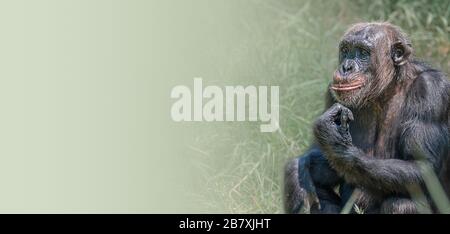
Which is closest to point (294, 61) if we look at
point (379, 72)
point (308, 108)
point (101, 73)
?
point (308, 108)

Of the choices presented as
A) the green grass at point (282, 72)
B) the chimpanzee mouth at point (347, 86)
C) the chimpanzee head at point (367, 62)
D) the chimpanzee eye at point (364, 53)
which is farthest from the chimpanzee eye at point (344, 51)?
the green grass at point (282, 72)

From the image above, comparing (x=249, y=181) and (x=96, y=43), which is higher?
(x=96, y=43)

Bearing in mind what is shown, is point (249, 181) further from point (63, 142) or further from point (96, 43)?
point (96, 43)

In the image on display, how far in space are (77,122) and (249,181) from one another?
6.52 feet

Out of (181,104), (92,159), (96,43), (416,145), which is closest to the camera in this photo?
(416,145)

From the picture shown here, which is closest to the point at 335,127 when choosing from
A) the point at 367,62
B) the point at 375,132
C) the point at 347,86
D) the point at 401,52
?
the point at 347,86

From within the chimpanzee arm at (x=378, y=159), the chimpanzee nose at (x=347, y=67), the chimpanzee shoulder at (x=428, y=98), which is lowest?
the chimpanzee arm at (x=378, y=159)

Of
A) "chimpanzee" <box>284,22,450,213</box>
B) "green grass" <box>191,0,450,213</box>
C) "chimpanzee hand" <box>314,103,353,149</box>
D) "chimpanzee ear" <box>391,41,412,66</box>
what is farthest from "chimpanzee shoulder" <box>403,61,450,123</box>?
"green grass" <box>191,0,450,213</box>

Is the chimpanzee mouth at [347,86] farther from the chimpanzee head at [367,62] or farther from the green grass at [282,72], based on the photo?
the green grass at [282,72]

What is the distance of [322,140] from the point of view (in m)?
7.25

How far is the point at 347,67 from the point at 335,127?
1.50 ft

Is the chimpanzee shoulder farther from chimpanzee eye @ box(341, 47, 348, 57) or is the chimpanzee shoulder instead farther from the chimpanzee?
chimpanzee eye @ box(341, 47, 348, 57)

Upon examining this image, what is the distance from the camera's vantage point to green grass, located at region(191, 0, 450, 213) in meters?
8.90

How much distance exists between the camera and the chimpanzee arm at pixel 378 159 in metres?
7.14
